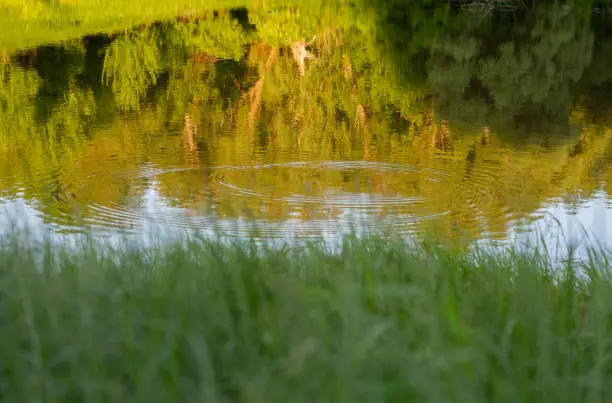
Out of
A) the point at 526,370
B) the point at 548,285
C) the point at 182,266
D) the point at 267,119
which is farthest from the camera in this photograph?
the point at 267,119

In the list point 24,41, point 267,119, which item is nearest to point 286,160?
point 267,119

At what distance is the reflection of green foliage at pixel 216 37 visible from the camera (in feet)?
74.1

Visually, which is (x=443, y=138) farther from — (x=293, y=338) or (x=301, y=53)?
(x=301, y=53)

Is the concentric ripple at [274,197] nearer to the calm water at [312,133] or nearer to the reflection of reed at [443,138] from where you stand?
the calm water at [312,133]

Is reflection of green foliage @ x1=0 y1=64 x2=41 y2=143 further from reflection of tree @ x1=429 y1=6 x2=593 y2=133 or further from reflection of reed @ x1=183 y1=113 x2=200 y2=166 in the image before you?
reflection of tree @ x1=429 y1=6 x2=593 y2=133

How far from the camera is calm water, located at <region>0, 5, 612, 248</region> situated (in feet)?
26.5

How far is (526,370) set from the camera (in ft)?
9.32

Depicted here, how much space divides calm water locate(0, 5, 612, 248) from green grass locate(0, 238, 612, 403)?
95cm

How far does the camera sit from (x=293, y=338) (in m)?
2.86

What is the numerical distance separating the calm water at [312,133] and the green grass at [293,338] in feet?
3.10

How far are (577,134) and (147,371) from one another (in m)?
10.8

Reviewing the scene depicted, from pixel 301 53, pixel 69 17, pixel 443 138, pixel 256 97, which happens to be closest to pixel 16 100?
pixel 256 97

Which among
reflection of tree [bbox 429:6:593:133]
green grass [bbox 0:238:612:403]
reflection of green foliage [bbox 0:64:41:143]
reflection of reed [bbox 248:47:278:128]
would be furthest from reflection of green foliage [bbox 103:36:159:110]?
green grass [bbox 0:238:612:403]

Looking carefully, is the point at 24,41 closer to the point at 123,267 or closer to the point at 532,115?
the point at 532,115
